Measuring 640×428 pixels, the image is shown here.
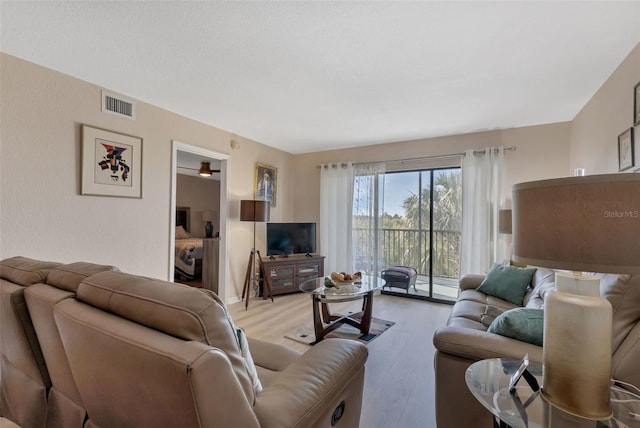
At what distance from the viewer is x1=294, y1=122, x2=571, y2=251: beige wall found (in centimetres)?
339

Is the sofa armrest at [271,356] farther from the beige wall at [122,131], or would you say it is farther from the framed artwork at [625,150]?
→ the framed artwork at [625,150]

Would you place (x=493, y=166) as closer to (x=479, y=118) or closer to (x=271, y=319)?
(x=479, y=118)

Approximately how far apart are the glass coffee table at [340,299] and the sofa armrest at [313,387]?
4.41 feet

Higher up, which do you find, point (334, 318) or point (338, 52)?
point (338, 52)

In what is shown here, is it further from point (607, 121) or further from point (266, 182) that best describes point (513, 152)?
point (266, 182)

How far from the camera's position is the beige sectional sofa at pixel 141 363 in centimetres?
67

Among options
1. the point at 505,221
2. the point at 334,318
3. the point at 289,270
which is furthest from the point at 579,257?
the point at 289,270

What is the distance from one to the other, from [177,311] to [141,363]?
5.7 inches

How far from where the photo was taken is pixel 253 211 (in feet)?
12.6

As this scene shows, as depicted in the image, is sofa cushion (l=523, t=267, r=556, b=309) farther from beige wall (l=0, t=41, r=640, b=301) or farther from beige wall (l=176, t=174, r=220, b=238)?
beige wall (l=176, t=174, r=220, b=238)

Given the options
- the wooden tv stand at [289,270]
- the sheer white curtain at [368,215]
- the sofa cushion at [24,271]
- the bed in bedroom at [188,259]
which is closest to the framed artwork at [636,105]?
the sheer white curtain at [368,215]

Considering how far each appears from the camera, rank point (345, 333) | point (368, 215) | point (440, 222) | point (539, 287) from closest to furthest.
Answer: point (539, 287), point (345, 333), point (440, 222), point (368, 215)

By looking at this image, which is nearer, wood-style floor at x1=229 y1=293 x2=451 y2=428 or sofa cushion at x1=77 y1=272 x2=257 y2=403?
sofa cushion at x1=77 y1=272 x2=257 y2=403

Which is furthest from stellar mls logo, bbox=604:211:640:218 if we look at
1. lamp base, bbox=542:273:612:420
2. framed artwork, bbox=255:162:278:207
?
framed artwork, bbox=255:162:278:207
